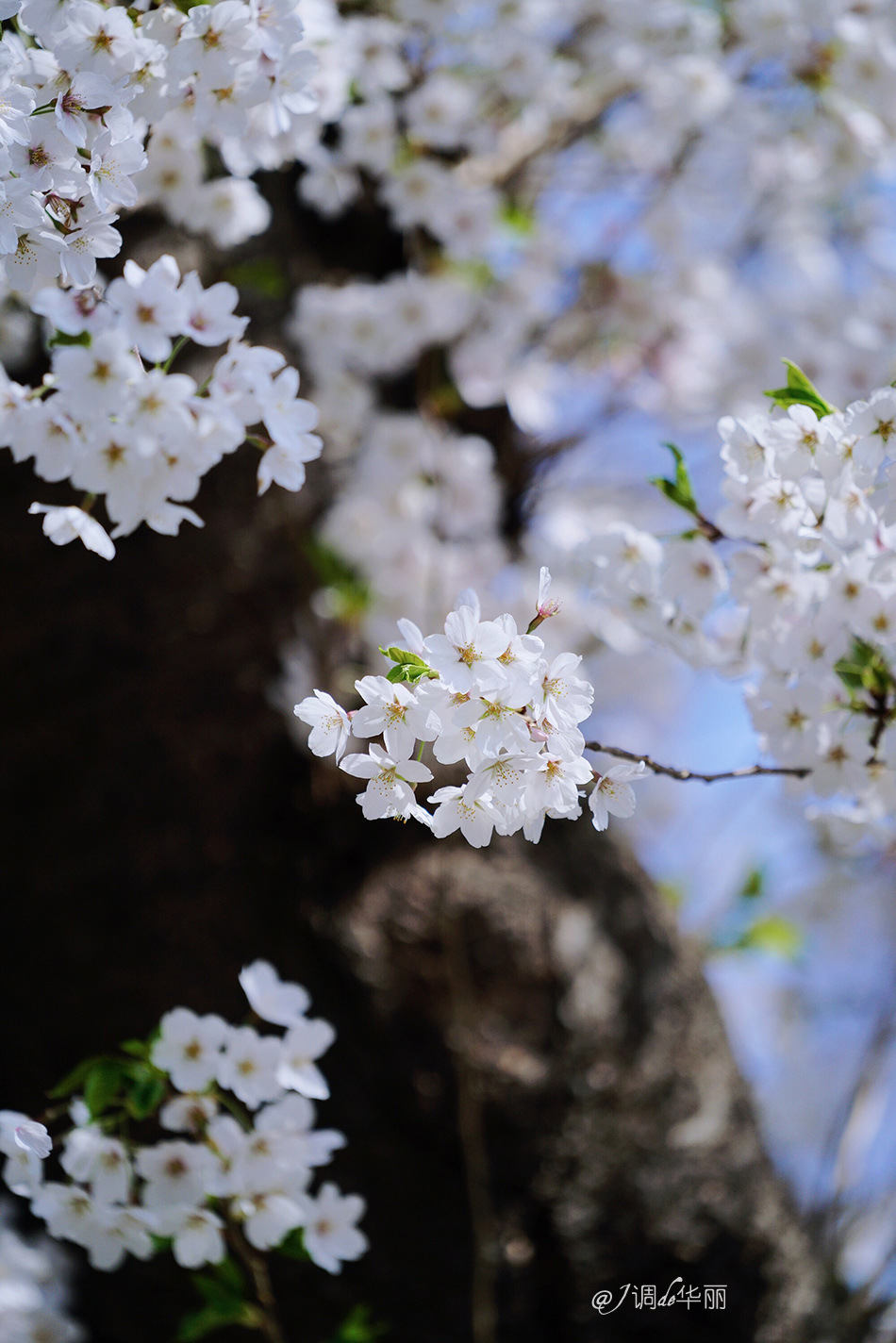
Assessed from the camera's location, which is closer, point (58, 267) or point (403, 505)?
point (58, 267)

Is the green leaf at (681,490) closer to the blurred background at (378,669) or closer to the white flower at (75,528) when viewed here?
the blurred background at (378,669)

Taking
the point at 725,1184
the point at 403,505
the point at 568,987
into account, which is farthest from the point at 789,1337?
the point at 403,505

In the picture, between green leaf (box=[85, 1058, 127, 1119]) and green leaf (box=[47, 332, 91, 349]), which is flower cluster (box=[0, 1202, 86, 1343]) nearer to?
green leaf (box=[85, 1058, 127, 1119])

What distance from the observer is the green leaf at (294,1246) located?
954mm

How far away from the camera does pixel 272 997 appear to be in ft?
3.23

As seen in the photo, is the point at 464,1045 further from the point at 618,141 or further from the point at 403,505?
the point at 618,141

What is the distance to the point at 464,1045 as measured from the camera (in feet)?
4.51

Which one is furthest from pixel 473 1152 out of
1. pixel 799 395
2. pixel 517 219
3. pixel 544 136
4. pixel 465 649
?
pixel 544 136

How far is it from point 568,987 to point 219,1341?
2.26 feet

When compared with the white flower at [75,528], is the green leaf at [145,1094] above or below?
below

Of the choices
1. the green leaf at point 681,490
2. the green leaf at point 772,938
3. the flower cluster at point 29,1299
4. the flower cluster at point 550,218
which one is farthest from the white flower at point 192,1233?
the green leaf at point 772,938

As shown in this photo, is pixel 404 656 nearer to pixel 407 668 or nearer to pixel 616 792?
pixel 407 668

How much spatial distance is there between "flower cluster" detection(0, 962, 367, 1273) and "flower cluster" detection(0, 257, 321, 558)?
486 millimetres

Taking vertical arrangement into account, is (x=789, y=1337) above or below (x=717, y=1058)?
below
